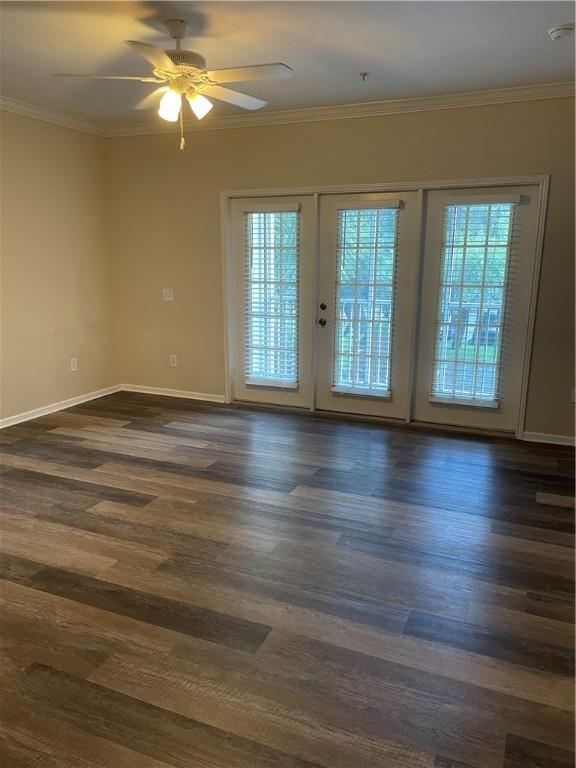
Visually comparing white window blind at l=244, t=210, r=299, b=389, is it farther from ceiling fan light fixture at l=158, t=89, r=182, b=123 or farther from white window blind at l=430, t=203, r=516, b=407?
ceiling fan light fixture at l=158, t=89, r=182, b=123

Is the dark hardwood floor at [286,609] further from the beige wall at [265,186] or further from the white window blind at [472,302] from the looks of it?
the beige wall at [265,186]

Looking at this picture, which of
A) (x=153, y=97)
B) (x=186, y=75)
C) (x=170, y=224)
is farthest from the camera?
(x=170, y=224)

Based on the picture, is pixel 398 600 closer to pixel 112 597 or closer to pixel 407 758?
pixel 407 758

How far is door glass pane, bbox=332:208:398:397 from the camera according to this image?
4.60 meters

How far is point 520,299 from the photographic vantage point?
14.0 feet

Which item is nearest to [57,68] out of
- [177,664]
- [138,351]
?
Answer: [138,351]

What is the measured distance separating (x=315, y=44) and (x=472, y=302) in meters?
2.25

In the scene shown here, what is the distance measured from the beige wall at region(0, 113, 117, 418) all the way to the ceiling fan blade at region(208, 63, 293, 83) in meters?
2.39

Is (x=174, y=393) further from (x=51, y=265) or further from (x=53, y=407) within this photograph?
(x=51, y=265)

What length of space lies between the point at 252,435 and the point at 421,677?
2.72m

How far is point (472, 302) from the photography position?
174 inches

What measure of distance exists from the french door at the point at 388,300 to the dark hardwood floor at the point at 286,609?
0.80m

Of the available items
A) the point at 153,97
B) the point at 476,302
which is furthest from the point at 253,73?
the point at 476,302

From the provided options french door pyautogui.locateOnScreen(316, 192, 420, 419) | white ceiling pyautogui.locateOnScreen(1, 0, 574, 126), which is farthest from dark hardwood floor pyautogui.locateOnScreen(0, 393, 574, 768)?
white ceiling pyautogui.locateOnScreen(1, 0, 574, 126)
